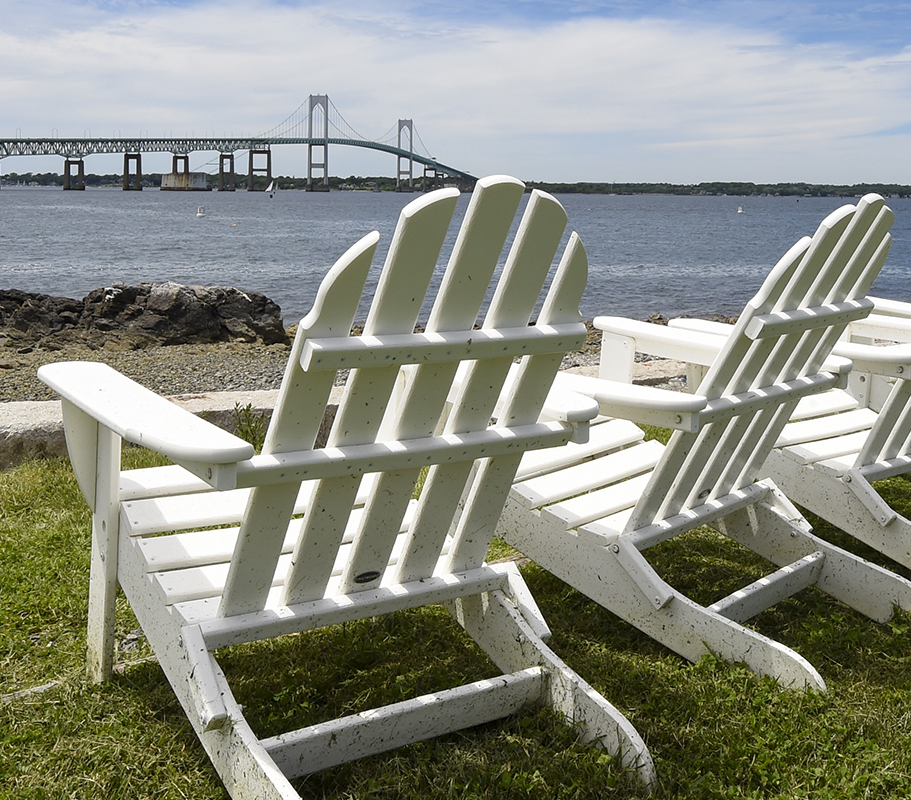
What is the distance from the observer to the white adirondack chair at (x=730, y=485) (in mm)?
1991

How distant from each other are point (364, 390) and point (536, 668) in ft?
2.33

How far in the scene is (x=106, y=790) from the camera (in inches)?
63.6

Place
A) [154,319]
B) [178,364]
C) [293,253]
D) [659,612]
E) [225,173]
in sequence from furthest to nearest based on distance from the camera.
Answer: [225,173] → [293,253] → [154,319] → [178,364] → [659,612]

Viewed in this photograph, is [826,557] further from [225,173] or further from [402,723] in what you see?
[225,173]

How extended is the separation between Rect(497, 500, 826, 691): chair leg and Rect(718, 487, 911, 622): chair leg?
0.52 m

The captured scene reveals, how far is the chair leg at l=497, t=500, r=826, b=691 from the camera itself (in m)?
1.96

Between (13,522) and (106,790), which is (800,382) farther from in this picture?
(13,522)

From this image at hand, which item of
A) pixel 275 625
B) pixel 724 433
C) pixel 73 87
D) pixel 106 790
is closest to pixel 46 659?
pixel 106 790

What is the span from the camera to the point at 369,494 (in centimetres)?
167

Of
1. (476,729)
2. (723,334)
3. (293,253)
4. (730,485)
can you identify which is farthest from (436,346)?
(293,253)

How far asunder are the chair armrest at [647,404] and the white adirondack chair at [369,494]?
21 centimetres

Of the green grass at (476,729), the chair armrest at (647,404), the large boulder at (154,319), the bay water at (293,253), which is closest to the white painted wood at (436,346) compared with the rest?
the chair armrest at (647,404)

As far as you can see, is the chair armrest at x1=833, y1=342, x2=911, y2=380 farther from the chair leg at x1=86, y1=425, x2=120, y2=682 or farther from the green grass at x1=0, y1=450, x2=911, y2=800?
the chair leg at x1=86, y1=425, x2=120, y2=682

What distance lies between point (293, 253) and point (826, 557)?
35.8 meters
